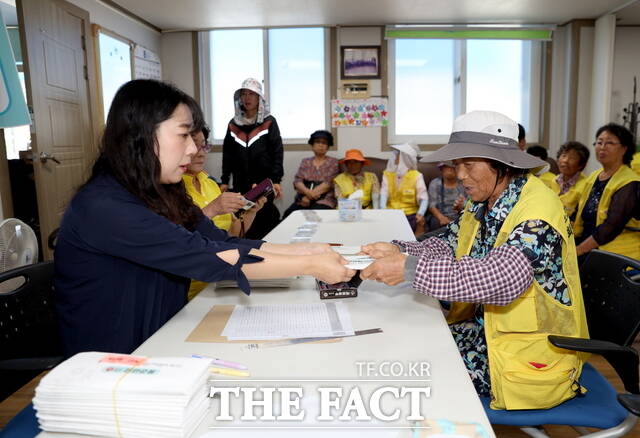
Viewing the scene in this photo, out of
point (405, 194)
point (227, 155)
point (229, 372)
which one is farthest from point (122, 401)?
point (405, 194)

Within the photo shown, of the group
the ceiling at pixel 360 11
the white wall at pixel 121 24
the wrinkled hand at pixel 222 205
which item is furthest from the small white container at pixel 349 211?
the white wall at pixel 121 24

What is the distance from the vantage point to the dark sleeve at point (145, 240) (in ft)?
4.02

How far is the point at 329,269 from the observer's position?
1.40 metres

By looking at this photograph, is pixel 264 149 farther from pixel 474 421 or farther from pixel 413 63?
pixel 474 421

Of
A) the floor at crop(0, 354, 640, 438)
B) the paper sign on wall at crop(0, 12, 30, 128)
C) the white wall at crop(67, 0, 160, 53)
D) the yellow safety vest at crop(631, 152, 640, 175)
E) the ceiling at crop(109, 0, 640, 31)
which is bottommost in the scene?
the floor at crop(0, 354, 640, 438)

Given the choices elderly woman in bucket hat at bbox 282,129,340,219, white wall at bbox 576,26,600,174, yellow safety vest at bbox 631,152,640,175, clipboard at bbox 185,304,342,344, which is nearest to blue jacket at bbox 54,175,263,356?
clipboard at bbox 185,304,342,344

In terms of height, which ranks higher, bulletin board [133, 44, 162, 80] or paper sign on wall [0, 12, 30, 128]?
bulletin board [133, 44, 162, 80]

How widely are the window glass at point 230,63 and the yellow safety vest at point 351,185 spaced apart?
1.88m

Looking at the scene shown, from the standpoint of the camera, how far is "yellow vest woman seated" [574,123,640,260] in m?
2.76

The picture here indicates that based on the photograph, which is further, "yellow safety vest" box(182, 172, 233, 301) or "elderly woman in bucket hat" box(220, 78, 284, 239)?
"elderly woman in bucket hat" box(220, 78, 284, 239)

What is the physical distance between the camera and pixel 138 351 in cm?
109

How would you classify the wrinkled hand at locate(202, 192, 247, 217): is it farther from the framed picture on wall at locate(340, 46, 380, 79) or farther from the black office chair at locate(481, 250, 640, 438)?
the framed picture on wall at locate(340, 46, 380, 79)

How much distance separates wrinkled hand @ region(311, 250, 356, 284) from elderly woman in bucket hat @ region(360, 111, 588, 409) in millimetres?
64

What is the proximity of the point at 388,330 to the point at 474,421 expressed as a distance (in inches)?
16.3
